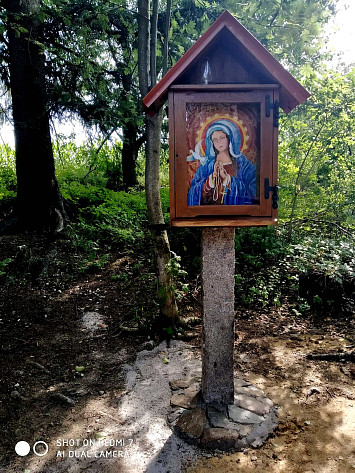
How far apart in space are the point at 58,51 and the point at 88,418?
20.6 feet

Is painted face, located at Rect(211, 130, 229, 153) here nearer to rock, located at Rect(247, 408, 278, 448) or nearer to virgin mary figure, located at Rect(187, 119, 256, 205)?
virgin mary figure, located at Rect(187, 119, 256, 205)

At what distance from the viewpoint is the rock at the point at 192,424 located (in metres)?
2.72

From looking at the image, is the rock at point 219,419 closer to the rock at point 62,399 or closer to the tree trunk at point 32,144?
the rock at point 62,399

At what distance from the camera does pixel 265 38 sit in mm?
4508

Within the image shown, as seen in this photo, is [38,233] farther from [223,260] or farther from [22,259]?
[223,260]

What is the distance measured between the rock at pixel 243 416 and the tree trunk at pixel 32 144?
207 inches

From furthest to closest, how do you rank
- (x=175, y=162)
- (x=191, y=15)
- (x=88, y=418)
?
(x=191, y=15)
(x=88, y=418)
(x=175, y=162)

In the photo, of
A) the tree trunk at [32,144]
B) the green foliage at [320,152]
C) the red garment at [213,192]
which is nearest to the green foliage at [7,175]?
the tree trunk at [32,144]

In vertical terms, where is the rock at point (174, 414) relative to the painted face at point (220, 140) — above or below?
below

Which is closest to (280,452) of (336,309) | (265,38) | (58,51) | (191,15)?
(336,309)

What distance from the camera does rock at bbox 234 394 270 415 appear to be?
298cm

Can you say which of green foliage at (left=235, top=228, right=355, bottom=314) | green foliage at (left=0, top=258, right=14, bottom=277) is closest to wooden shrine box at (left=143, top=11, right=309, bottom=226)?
green foliage at (left=235, top=228, right=355, bottom=314)

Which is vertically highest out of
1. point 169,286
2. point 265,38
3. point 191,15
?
point 191,15

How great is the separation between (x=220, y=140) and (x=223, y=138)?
3 cm
